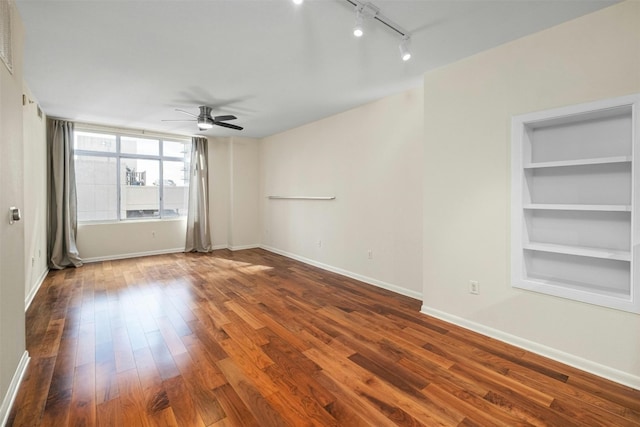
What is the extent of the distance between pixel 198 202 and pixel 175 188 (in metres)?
0.59

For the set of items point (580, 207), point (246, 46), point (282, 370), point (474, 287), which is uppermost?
point (246, 46)

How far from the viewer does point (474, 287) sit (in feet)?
8.54

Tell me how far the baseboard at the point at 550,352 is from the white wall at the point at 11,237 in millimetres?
3223

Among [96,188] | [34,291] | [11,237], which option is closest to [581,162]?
[11,237]

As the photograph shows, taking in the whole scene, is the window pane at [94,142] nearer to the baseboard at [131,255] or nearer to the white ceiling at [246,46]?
the white ceiling at [246,46]

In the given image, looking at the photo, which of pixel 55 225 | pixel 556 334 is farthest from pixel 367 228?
pixel 55 225

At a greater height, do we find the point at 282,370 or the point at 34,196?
the point at 34,196

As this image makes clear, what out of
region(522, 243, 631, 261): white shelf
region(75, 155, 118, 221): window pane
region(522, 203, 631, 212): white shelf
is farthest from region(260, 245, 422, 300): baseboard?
region(75, 155, 118, 221): window pane

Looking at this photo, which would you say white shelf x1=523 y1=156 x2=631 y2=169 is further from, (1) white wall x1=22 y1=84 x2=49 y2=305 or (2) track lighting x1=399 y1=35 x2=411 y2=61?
(1) white wall x1=22 y1=84 x2=49 y2=305

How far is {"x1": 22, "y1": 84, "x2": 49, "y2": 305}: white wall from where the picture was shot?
3.38 metres

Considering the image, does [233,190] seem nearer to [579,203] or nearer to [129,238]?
[129,238]

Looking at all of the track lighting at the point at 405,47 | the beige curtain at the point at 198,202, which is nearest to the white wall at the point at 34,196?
the beige curtain at the point at 198,202

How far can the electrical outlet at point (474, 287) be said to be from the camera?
2581mm

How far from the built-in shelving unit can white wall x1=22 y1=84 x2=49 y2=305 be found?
505 centimetres
